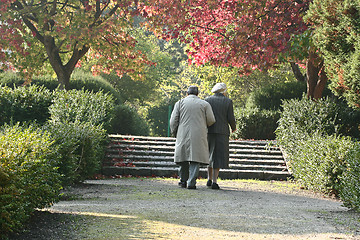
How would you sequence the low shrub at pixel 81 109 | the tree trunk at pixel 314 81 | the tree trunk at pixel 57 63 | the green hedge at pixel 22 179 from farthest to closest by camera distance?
the tree trunk at pixel 57 63, the tree trunk at pixel 314 81, the low shrub at pixel 81 109, the green hedge at pixel 22 179

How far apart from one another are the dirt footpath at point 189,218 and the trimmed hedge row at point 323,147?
0.52 meters

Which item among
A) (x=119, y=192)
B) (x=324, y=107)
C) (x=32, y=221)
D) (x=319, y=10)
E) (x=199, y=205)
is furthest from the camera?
(x=324, y=107)

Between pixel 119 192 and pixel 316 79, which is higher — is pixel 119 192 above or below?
below

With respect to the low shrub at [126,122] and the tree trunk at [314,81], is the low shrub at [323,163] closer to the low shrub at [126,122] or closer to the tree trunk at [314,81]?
the tree trunk at [314,81]

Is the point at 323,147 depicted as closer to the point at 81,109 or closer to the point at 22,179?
the point at 22,179

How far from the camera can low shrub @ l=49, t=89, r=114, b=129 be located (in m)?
12.9

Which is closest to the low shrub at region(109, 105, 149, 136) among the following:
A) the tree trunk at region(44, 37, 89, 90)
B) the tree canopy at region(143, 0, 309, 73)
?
the tree trunk at region(44, 37, 89, 90)

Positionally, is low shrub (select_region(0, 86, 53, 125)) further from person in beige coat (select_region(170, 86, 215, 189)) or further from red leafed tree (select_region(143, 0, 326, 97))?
person in beige coat (select_region(170, 86, 215, 189))

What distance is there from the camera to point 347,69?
9.72 meters

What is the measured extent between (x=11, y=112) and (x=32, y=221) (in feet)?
34.6

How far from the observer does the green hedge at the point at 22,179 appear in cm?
411

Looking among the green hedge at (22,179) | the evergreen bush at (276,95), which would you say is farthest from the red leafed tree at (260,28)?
the green hedge at (22,179)

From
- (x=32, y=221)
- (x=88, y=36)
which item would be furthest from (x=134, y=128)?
(x=32, y=221)

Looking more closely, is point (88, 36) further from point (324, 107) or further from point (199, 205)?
point (199, 205)
